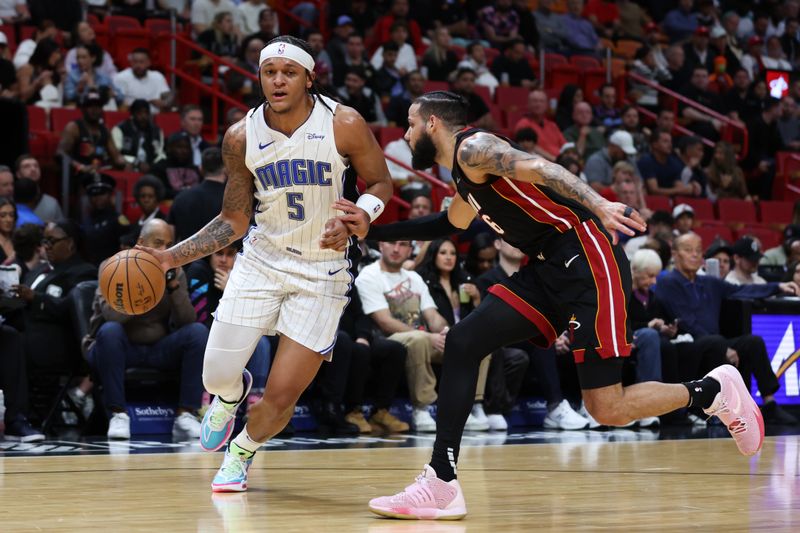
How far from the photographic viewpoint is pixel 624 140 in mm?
15406

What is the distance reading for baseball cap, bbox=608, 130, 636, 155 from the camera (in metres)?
15.3

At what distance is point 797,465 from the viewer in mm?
7059

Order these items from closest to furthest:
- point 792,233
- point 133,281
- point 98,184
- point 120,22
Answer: point 133,281, point 98,184, point 792,233, point 120,22

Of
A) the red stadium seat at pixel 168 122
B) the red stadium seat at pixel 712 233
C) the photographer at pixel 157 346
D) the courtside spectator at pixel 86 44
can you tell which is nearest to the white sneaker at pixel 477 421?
the photographer at pixel 157 346

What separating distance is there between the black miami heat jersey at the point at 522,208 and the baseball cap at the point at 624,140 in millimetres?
10287

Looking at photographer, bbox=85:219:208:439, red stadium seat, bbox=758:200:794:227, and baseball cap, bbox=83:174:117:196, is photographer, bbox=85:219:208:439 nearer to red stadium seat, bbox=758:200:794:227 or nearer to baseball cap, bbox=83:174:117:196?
baseball cap, bbox=83:174:117:196

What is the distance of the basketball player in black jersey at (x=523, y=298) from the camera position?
16.2ft

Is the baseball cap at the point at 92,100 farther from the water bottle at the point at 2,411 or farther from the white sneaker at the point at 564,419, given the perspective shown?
the white sneaker at the point at 564,419

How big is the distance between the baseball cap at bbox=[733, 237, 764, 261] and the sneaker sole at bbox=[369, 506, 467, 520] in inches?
297

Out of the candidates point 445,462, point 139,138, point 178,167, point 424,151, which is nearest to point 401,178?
point 178,167

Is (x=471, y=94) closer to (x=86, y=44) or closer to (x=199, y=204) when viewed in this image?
(x=86, y=44)

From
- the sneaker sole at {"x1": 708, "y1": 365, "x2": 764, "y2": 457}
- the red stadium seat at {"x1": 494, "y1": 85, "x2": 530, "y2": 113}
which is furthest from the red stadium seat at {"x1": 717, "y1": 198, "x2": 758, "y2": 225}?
the sneaker sole at {"x1": 708, "y1": 365, "x2": 764, "y2": 457}

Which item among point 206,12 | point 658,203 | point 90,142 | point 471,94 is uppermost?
point 206,12

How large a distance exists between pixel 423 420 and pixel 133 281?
4534mm
